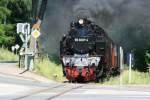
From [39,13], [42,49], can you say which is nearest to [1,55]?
[42,49]

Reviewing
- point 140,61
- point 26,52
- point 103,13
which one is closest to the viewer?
point 103,13

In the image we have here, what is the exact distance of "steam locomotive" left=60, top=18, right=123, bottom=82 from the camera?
1161 inches

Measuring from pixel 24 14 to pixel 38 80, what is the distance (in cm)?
3865

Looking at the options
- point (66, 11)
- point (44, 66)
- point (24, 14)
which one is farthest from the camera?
point (24, 14)

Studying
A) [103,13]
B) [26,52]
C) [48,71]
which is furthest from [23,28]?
[103,13]

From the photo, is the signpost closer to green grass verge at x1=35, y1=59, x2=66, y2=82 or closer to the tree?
green grass verge at x1=35, y1=59, x2=66, y2=82

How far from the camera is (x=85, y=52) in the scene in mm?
30094

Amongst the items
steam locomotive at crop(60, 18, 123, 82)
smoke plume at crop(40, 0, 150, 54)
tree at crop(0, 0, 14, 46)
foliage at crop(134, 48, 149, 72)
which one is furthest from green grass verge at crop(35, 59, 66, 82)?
tree at crop(0, 0, 14, 46)

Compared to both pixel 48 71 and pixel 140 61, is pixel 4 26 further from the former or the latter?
pixel 48 71

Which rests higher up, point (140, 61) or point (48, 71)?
point (140, 61)

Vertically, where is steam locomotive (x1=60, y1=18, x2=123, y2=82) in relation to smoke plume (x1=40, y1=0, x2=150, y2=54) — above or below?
below

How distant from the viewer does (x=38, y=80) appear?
97.3 feet

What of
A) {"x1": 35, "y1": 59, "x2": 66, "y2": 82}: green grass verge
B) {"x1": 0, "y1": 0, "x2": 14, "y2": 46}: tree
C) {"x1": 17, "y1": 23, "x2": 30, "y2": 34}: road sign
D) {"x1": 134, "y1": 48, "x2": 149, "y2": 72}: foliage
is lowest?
{"x1": 35, "y1": 59, "x2": 66, "y2": 82}: green grass verge

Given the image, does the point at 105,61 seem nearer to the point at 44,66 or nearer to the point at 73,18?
the point at 73,18
